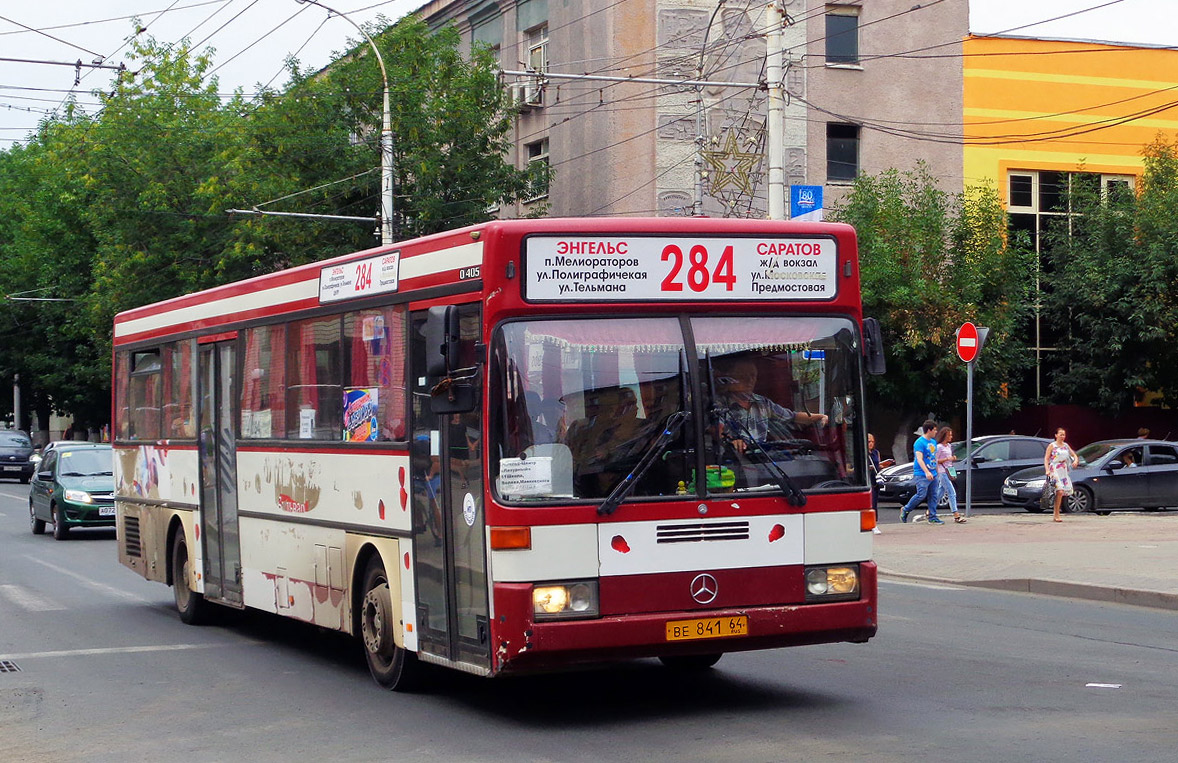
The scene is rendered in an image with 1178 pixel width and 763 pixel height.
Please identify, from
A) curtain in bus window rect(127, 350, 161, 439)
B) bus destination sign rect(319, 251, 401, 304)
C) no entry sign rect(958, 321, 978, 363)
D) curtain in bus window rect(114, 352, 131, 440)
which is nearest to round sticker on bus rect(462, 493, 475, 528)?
bus destination sign rect(319, 251, 401, 304)

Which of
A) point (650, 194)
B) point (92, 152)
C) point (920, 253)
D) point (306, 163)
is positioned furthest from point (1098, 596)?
point (92, 152)

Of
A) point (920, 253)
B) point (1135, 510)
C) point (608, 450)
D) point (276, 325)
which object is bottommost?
point (1135, 510)

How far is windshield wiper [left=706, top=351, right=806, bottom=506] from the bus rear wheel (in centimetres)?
254

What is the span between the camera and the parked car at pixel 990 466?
31.3 meters

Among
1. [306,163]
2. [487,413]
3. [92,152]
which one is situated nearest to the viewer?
[487,413]

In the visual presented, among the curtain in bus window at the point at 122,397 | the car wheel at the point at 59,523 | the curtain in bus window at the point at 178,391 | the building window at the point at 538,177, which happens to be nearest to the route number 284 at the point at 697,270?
the curtain in bus window at the point at 178,391

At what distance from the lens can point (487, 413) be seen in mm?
8352

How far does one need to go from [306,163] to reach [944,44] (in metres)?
16.3

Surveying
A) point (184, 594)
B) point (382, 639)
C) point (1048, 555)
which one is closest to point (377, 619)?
point (382, 639)

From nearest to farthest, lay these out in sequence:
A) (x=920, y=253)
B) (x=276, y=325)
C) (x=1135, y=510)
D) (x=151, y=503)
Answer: (x=276, y=325) < (x=151, y=503) < (x=1135, y=510) < (x=920, y=253)

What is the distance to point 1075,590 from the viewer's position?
15.8m

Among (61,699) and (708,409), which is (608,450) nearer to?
(708,409)

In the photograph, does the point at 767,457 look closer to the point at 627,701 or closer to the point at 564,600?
the point at 564,600

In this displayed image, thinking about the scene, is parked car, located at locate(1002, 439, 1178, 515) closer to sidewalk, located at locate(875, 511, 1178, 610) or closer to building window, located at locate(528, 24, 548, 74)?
sidewalk, located at locate(875, 511, 1178, 610)
